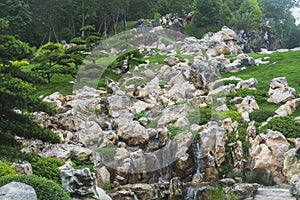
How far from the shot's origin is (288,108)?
18.7m

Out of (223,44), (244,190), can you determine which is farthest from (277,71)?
(244,190)

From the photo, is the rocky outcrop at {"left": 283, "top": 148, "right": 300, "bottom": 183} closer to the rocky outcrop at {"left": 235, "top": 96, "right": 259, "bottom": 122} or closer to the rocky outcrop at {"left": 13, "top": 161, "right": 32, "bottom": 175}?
the rocky outcrop at {"left": 235, "top": 96, "right": 259, "bottom": 122}

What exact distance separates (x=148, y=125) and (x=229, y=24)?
31610mm

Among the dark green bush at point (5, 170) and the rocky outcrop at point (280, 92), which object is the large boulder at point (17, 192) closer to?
the dark green bush at point (5, 170)

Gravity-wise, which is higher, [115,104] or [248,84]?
[115,104]

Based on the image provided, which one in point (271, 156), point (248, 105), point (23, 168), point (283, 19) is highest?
point (283, 19)

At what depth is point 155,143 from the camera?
50.1ft

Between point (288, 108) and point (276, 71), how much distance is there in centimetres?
753

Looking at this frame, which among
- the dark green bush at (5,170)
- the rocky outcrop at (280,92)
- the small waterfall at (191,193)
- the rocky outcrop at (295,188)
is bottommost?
the small waterfall at (191,193)

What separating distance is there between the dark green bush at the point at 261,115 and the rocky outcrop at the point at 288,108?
0.39 m

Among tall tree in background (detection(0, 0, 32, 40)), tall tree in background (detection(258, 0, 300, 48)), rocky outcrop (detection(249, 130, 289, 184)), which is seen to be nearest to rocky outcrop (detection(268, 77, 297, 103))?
rocky outcrop (detection(249, 130, 289, 184))

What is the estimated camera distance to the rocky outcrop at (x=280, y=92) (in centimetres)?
2038

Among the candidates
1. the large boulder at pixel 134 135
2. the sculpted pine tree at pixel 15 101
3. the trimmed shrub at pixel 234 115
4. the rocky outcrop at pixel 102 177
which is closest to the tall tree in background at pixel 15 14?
the large boulder at pixel 134 135

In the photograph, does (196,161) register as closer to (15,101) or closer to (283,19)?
(15,101)
